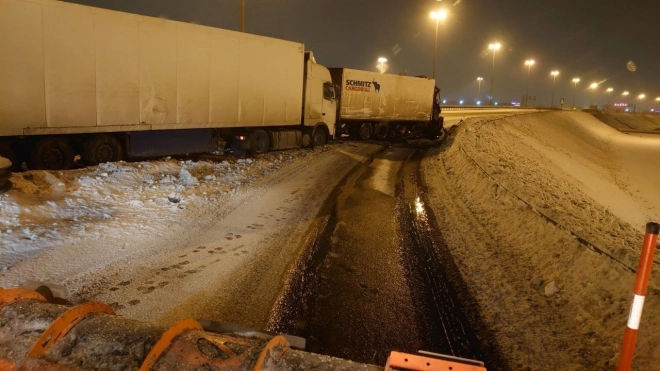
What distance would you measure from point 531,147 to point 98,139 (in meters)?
18.9

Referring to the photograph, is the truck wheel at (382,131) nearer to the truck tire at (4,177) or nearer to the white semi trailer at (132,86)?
the white semi trailer at (132,86)

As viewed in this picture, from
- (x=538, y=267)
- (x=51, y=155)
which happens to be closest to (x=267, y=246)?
(x=538, y=267)

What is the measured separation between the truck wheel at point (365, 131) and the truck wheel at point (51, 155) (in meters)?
16.5

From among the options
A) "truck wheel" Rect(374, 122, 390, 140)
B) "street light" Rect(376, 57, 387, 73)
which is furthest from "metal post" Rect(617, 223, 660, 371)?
"street light" Rect(376, 57, 387, 73)

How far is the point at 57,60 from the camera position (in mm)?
12023

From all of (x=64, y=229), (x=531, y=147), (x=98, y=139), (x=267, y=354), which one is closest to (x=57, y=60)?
(x=98, y=139)

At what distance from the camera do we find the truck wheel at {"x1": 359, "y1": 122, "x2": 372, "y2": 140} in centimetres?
2709

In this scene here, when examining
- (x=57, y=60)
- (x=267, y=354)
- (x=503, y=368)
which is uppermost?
(x=57, y=60)

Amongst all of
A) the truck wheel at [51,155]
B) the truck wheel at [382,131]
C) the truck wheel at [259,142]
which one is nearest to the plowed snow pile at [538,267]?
the truck wheel at [259,142]

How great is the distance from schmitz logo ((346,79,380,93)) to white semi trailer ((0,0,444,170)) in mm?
5740

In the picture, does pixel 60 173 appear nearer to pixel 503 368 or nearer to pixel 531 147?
pixel 503 368

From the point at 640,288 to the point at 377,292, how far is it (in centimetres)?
329

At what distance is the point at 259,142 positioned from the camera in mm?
18734

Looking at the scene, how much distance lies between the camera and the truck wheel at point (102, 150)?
13.4 metres
